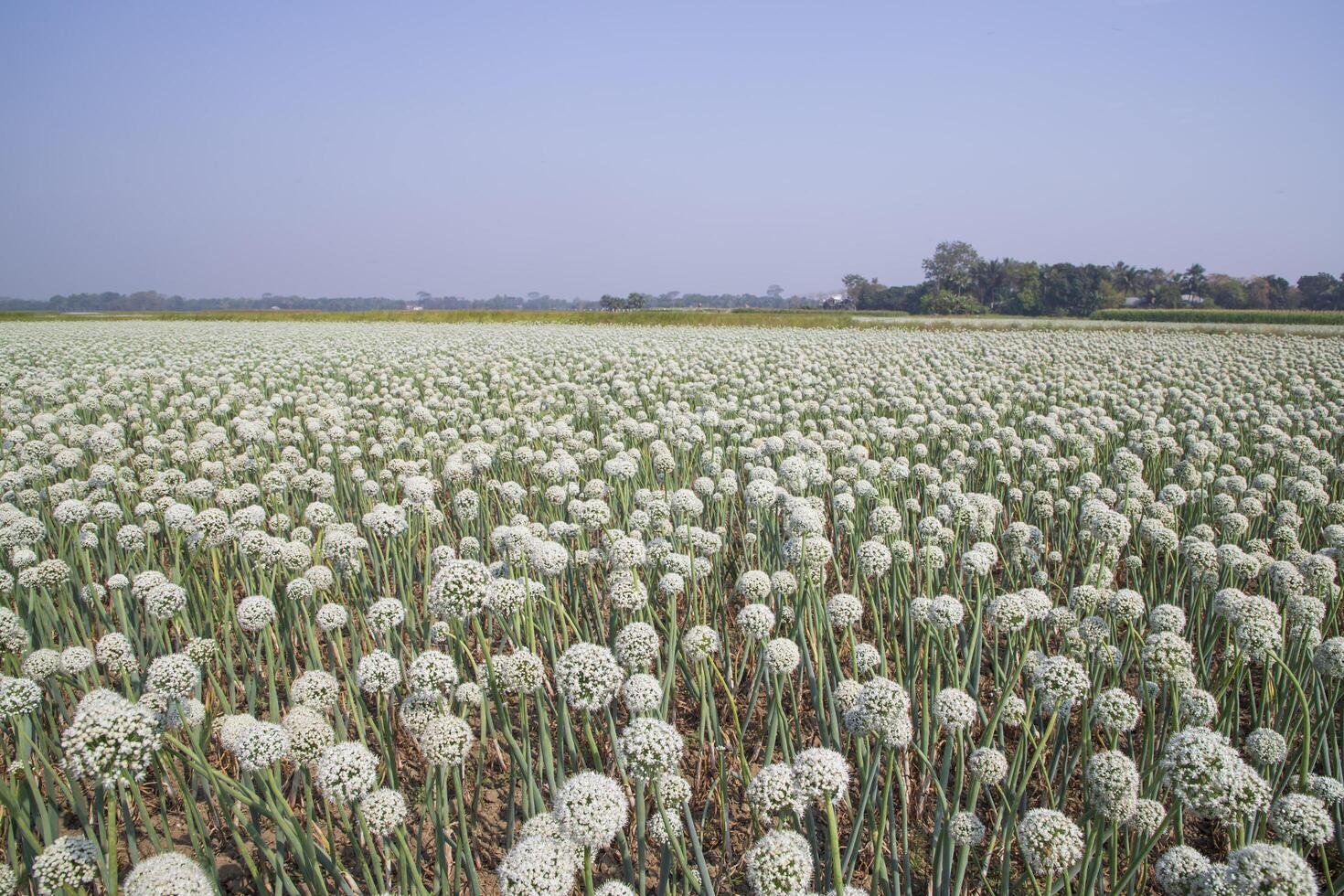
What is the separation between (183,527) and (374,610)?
250cm

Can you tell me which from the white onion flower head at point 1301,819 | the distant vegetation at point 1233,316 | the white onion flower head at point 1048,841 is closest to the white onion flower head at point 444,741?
the white onion flower head at point 1048,841

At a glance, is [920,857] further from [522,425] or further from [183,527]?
[522,425]

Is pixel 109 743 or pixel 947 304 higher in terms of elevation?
pixel 947 304

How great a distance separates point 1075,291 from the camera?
83.9 m

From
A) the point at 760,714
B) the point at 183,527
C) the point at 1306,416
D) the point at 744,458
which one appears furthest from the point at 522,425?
the point at 1306,416

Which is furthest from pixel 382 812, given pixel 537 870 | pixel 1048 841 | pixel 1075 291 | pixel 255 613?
Answer: pixel 1075 291

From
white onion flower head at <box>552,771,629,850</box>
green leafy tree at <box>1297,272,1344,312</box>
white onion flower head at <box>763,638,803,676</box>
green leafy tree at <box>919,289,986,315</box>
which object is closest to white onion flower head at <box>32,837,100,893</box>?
white onion flower head at <box>552,771,629,850</box>

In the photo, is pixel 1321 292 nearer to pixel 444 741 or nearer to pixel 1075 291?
pixel 1075 291

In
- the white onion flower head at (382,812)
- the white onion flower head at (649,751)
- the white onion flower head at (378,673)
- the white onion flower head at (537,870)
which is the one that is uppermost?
the white onion flower head at (649,751)

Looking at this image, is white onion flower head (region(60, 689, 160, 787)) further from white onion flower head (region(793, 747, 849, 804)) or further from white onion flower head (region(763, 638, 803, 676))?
white onion flower head (region(763, 638, 803, 676))

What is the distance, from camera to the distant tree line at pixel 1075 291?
8250 cm

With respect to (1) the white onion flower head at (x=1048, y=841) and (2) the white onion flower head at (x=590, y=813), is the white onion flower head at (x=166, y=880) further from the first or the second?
(1) the white onion flower head at (x=1048, y=841)

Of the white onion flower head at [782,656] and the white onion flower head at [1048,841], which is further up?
the white onion flower head at [782,656]

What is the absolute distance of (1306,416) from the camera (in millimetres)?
10117
